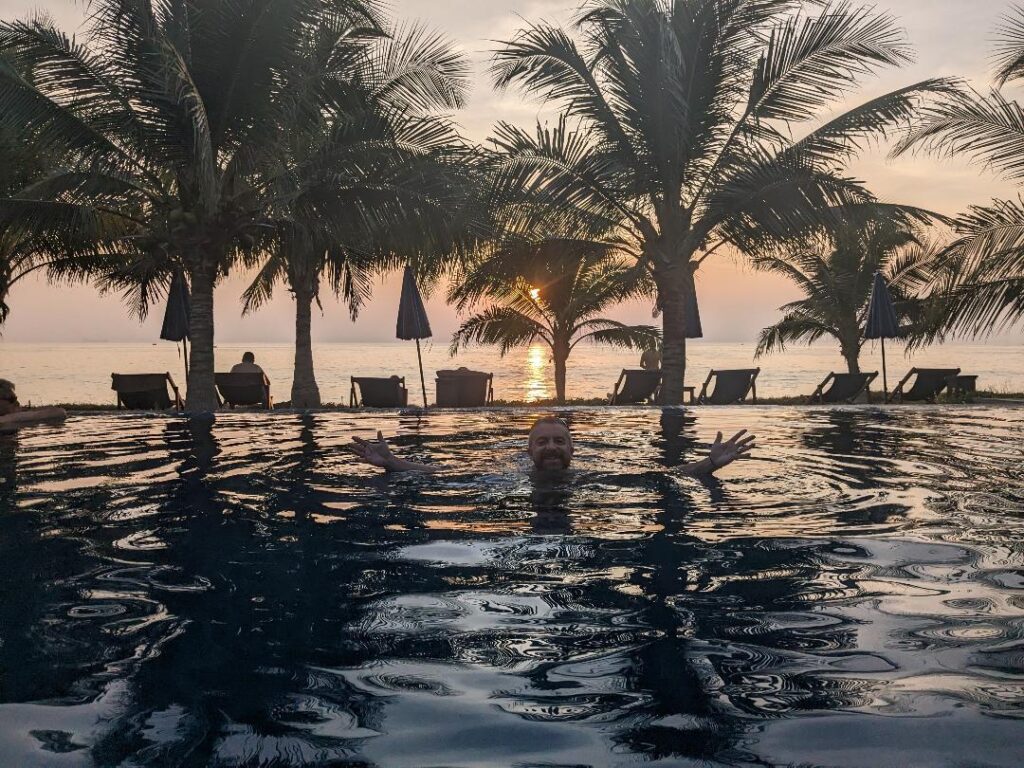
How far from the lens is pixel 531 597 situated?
3.64 meters

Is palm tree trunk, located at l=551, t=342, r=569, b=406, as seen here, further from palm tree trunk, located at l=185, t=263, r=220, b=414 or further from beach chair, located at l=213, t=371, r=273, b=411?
palm tree trunk, located at l=185, t=263, r=220, b=414

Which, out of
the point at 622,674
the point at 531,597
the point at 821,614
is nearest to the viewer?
the point at 622,674

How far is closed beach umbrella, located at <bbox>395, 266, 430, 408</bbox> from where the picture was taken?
691 inches

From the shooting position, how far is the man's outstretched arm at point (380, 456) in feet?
22.4

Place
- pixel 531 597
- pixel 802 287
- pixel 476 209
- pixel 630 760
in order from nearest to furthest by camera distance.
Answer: pixel 630 760, pixel 531 597, pixel 476 209, pixel 802 287

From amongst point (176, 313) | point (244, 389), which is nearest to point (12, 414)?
point (244, 389)

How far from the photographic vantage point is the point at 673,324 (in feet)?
52.5

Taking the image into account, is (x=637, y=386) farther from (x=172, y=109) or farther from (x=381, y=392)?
(x=172, y=109)

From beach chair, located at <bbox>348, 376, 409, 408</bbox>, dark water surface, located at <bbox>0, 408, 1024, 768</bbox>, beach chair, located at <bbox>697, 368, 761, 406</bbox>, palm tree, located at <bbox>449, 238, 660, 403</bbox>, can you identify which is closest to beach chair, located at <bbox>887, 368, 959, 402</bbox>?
beach chair, located at <bbox>697, 368, 761, 406</bbox>

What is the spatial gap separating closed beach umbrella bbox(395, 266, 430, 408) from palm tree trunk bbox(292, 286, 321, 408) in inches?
91.4

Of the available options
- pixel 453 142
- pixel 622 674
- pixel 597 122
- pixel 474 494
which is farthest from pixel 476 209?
pixel 622 674

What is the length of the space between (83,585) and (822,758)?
302 centimetres

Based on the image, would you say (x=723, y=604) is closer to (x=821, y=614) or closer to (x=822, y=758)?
(x=821, y=614)

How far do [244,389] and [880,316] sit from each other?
12675 mm
